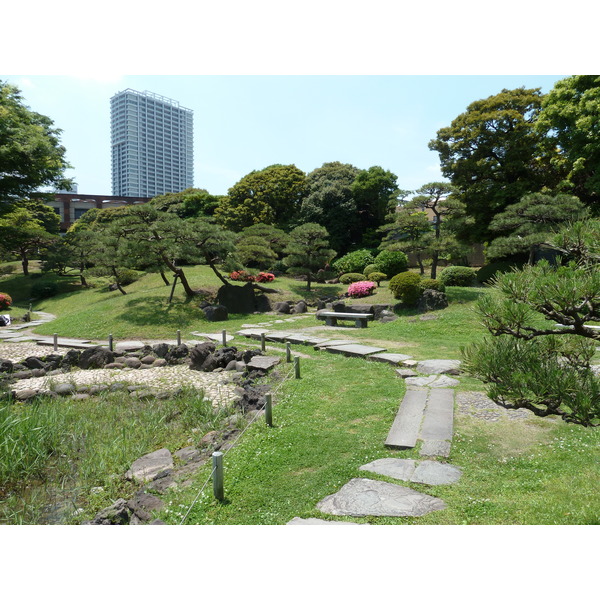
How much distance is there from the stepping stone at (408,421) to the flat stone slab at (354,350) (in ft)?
8.38

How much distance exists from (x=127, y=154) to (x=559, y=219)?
259 feet

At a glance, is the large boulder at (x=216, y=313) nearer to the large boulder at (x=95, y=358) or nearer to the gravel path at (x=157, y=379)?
the large boulder at (x=95, y=358)

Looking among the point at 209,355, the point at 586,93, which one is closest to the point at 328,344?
the point at 209,355

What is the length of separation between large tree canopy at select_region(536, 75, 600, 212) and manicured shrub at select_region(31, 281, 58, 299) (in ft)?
90.8

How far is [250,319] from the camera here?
49.6 ft

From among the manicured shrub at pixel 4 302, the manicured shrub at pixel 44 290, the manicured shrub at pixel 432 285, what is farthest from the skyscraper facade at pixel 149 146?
the manicured shrub at pixel 432 285

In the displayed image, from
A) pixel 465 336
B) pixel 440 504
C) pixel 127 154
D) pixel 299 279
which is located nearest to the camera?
pixel 440 504

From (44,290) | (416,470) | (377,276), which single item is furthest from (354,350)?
(44,290)

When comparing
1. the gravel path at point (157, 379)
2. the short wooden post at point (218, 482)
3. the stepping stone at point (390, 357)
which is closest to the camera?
the short wooden post at point (218, 482)

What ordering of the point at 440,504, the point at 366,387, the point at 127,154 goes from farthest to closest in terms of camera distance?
the point at 127,154, the point at 366,387, the point at 440,504

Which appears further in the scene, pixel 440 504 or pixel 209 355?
pixel 209 355

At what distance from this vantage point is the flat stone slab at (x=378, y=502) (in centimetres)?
318

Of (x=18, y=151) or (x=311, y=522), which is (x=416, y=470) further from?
(x=18, y=151)

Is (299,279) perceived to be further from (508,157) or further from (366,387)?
(366,387)
